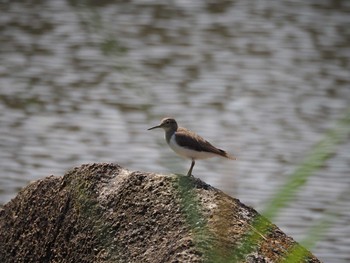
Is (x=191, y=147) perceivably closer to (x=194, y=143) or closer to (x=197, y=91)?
(x=194, y=143)

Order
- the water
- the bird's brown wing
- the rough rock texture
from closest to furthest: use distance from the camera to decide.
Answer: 1. the rough rock texture
2. the bird's brown wing
3. the water

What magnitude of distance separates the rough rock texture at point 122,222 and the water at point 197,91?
381cm

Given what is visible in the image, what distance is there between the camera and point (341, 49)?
1645 cm

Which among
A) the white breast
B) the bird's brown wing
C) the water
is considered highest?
the bird's brown wing

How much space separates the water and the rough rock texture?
3806 millimetres

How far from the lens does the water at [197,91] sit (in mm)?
11680

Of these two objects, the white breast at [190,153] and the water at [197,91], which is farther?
the water at [197,91]

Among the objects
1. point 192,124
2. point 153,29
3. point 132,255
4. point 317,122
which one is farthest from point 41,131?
point 132,255

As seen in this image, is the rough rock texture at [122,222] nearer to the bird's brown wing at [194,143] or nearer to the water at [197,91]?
the bird's brown wing at [194,143]

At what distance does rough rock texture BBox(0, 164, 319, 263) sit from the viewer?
4664 mm

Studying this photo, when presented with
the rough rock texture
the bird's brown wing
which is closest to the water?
the bird's brown wing

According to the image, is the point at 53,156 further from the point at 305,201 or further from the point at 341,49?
the point at 341,49

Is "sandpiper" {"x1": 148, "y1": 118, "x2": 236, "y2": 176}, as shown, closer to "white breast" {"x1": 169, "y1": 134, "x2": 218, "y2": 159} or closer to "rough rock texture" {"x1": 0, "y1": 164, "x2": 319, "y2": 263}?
"white breast" {"x1": 169, "y1": 134, "x2": 218, "y2": 159}

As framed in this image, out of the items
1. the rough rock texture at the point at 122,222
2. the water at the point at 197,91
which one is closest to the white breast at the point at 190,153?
the rough rock texture at the point at 122,222
